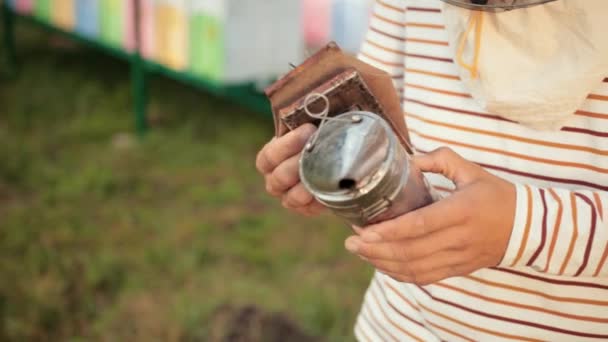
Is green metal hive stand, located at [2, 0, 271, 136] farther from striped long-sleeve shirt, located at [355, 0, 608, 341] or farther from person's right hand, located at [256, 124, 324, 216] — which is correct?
person's right hand, located at [256, 124, 324, 216]

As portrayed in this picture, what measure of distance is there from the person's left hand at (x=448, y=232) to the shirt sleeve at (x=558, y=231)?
15mm

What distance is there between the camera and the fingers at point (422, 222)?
660 millimetres

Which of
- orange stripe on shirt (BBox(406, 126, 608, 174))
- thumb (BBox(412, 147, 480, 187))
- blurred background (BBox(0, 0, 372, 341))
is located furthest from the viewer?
blurred background (BBox(0, 0, 372, 341))

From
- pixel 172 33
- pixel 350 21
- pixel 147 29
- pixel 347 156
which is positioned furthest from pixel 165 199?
pixel 347 156

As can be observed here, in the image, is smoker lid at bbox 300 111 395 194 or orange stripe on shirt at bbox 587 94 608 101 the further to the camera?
orange stripe on shirt at bbox 587 94 608 101

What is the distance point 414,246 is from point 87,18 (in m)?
3.98

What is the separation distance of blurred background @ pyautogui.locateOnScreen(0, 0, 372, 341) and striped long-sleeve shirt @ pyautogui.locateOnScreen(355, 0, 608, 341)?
55.1 inches

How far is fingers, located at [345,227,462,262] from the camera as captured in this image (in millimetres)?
671

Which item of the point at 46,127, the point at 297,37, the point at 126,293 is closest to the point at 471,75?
the point at 126,293

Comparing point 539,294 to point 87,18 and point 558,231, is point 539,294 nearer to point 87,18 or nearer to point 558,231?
point 558,231

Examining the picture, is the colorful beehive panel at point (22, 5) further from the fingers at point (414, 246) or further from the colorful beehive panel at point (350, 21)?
the fingers at point (414, 246)

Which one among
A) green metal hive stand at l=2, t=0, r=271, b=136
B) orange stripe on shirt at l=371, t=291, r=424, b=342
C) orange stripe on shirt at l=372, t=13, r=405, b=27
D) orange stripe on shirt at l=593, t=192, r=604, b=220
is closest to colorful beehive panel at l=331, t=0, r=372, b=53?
green metal hive stand at l=2, t=0, r=271, b=136

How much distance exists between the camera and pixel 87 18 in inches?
167

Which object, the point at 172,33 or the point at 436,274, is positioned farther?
the point at 172,33
